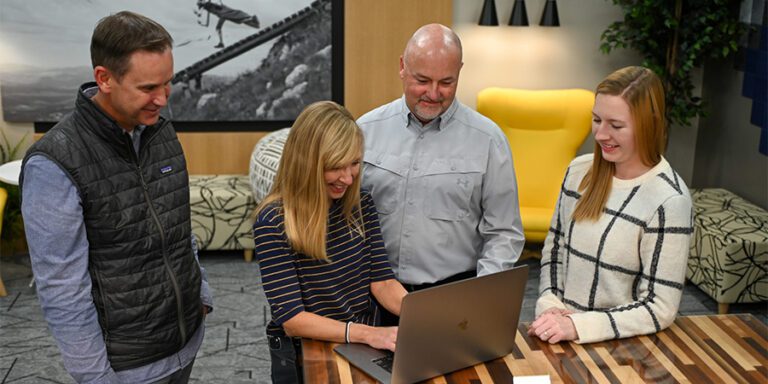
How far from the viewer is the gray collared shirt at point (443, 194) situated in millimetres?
2625

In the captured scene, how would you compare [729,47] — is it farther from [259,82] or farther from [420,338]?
[420,338]

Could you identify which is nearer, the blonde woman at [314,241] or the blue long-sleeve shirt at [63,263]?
the blue long-sleeve shirt at [63,263]

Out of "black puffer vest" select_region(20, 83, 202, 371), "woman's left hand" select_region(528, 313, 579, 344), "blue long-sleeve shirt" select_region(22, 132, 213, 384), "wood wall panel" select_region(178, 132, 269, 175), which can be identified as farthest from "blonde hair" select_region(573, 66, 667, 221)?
"wood wall panel" select_region(178, 132, 269, 175)

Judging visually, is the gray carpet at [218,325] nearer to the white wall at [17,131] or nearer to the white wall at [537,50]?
the white wall at [17,131]

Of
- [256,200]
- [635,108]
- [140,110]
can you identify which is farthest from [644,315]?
[256,200]

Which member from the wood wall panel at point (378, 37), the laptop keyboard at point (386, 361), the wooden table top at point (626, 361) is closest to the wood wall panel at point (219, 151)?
the wood wall panel at point (378, 37)

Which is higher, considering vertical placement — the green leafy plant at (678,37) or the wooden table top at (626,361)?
the green leafy plant at (678,37)

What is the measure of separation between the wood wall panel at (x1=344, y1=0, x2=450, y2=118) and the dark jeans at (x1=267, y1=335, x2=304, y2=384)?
138 inches

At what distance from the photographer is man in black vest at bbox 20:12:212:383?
1.92 metres

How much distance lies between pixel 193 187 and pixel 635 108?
3632 mm

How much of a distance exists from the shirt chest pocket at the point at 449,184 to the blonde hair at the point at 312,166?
428 mm

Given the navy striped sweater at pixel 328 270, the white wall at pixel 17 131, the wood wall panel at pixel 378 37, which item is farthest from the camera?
the wood wall panel at pixel 378 37

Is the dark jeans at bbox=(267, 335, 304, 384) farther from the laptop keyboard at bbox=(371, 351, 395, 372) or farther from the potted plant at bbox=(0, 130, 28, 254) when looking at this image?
the potted plant at bbox=(0, 130, 28, 254)

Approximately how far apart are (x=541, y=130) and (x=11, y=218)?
3378 mm
